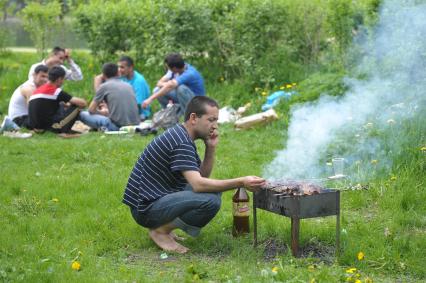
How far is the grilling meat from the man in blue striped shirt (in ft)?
0.47

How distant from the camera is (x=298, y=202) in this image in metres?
5.59

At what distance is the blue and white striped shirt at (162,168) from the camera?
5984 mm

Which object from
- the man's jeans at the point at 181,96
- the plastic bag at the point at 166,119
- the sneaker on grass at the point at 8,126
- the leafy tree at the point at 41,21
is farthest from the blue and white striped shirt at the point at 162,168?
the leafy tree at the point at 41,21

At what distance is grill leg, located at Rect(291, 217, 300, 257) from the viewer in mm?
5711

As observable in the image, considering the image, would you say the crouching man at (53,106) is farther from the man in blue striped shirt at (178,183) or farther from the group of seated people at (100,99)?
the man in blue striped shirt at (178,183)

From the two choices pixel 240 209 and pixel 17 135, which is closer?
pixel 240 209

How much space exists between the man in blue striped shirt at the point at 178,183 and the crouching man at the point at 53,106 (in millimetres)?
5658

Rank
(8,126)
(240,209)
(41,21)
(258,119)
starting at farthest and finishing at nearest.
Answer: (41,21) → (8,126) → (258,119) → (240,209)

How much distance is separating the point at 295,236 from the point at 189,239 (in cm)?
110

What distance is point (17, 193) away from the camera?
26.4 ft

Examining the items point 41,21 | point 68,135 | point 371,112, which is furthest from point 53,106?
point 41,21

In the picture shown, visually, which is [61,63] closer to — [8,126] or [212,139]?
[8,126]

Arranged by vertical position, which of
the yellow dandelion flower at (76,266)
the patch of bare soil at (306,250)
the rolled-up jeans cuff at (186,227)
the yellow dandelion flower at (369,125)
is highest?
the yellow dandelion flower at (369,125)

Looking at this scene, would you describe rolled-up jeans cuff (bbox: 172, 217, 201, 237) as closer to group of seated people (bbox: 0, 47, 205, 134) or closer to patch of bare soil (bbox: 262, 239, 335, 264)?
patch of bare soil (bbox: 262, 239, 335, 264)
